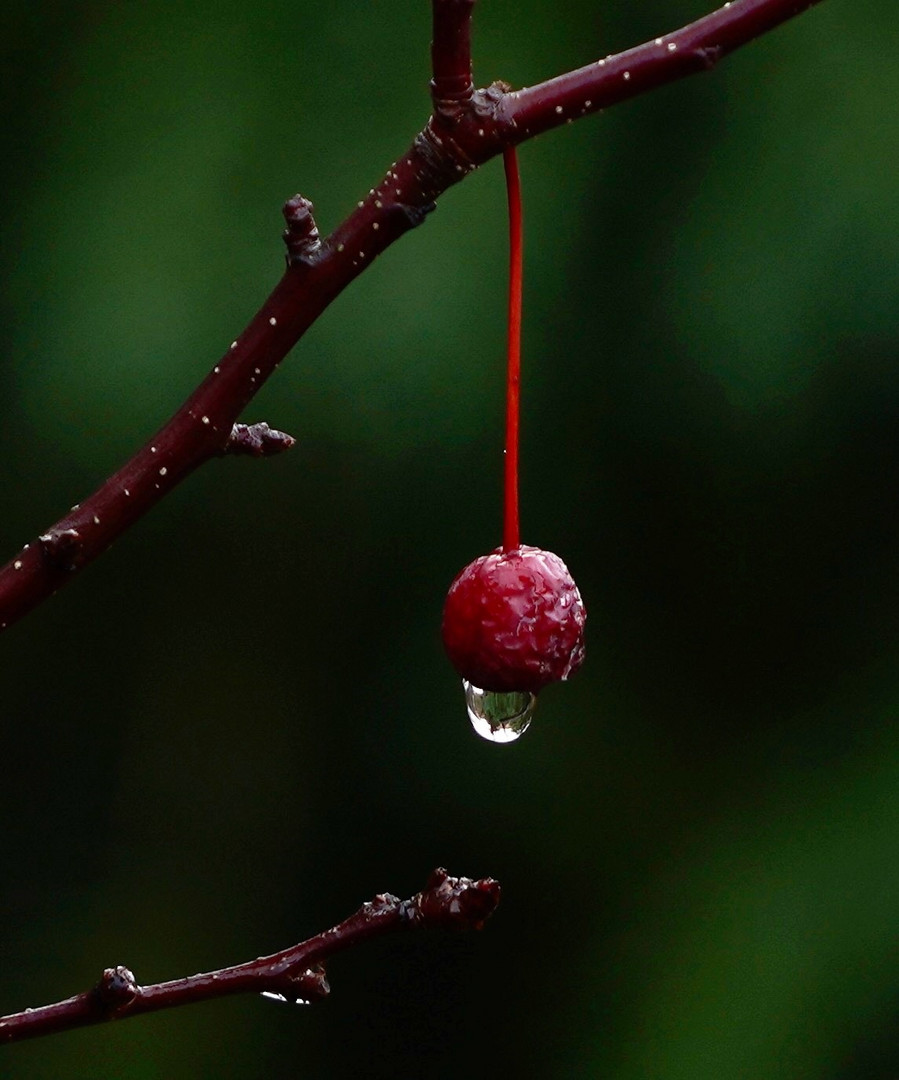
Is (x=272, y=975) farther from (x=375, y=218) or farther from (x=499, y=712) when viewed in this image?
(x=375, y=218)

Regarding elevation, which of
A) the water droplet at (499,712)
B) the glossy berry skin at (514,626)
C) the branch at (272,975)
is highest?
the glossy berry skin at (514,626)

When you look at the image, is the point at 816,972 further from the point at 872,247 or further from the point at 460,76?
the point at 460,76

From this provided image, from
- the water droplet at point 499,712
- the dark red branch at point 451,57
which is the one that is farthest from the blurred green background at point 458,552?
the dark red branch at point 451,57

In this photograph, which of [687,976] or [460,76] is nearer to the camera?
[460,76]

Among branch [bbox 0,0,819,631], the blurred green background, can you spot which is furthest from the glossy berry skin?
the blurred green background

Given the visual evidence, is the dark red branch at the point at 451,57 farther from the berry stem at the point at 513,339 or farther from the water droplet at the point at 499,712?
the water droplet at the point at 499,712

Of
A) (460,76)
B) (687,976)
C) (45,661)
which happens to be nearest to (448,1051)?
(687,976)

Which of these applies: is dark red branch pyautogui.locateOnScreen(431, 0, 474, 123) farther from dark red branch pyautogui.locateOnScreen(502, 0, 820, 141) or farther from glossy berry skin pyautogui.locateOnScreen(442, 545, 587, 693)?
glossy berry skin pyautogui.locateOnScreen(442, 545, 587, 693)
